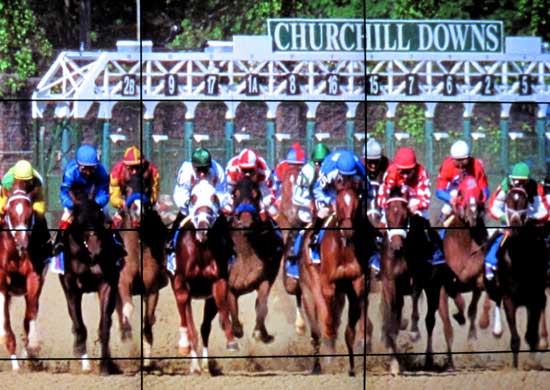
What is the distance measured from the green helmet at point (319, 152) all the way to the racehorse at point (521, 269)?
2.76 ft

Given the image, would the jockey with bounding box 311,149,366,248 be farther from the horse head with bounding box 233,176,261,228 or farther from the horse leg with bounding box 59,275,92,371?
the horse leg with bounding box 59,275,92,371

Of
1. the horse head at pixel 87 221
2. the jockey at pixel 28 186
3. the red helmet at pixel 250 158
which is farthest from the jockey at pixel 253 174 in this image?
the jockey at pixel 28 186

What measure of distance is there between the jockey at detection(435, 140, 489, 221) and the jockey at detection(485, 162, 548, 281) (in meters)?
0.07

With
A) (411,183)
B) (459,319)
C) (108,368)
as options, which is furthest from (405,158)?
(108,368)

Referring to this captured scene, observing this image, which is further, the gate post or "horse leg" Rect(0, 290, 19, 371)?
"horse leg" Rect(0, 290, 19, 371)

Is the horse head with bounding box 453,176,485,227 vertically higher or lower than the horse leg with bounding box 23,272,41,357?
higher

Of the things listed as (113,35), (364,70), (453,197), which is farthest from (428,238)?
(113,35)

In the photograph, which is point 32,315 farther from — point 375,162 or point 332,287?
point 375,162

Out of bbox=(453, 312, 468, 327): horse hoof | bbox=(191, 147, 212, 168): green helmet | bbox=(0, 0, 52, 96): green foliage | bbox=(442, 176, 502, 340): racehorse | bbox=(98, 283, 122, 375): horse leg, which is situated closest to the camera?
bbox=(0, 0, 52, 96): green foliage

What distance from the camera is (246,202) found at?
9.73 m

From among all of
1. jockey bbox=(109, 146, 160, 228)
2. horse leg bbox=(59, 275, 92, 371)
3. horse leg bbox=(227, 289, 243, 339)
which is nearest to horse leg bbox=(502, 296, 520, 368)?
horse leg bbox=(227, 289, 243, 339)

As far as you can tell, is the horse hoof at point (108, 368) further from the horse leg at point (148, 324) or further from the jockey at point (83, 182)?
the jockey at point (83, 182)

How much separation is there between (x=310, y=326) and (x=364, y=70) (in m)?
1.16

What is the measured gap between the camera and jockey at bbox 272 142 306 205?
972cm
